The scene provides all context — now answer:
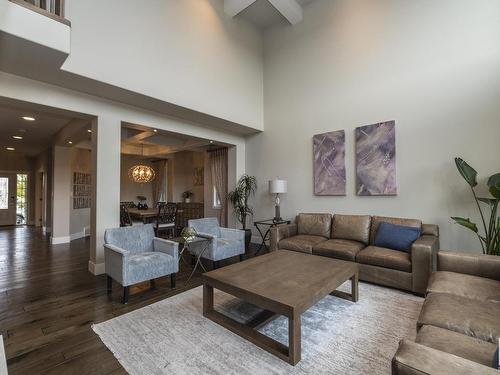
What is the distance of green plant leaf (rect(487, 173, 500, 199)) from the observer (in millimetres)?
2910

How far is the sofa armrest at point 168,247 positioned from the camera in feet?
10.6

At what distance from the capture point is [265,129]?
5.88 metres

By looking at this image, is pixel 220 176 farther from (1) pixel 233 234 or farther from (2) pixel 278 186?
(1) pixel 233 234

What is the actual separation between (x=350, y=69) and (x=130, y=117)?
4050 mm

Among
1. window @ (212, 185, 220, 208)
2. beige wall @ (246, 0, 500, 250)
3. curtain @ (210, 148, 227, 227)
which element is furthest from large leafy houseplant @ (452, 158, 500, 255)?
window @ (212, 185, 220, 208)

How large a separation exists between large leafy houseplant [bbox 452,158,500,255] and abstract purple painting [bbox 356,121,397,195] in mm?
912

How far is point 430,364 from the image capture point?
1.02m

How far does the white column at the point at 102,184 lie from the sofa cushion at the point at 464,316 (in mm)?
4101

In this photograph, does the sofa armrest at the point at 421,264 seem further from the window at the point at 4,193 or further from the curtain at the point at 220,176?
the window at the point at 4,193

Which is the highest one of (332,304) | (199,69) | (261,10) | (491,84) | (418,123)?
(261,10)

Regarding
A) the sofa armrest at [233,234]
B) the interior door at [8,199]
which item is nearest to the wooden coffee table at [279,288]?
the sofa armrest at [233,234]

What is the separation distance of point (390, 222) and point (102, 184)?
14.9ft

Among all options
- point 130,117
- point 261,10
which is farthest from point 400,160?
point 130,117

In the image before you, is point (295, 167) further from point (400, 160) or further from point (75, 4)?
point (75, 4)
